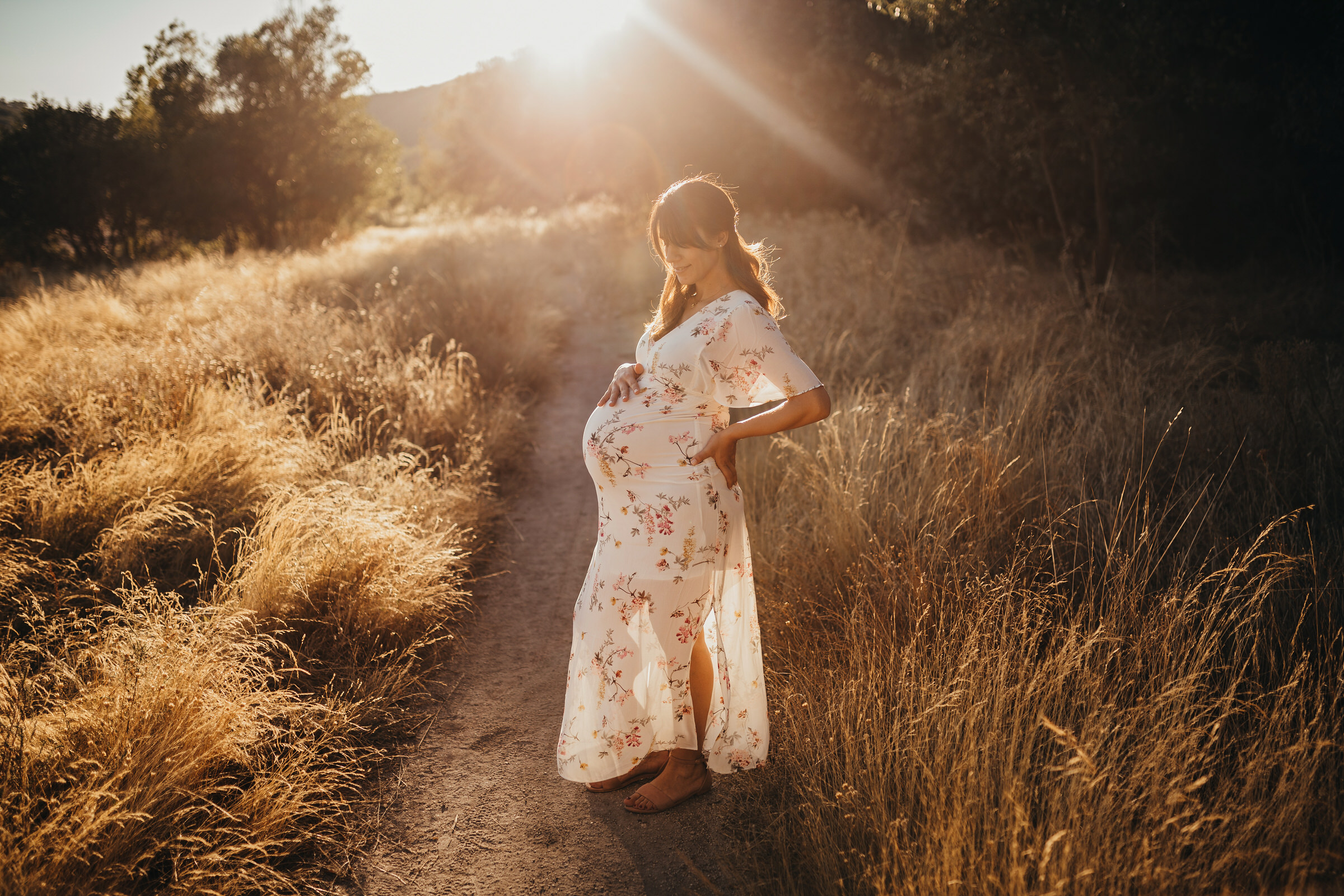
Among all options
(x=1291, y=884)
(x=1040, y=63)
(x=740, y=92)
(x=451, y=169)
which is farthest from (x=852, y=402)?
(x=451, y=169)

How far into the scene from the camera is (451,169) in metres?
41.1

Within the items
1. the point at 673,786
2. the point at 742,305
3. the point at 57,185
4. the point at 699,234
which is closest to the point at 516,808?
the point at 673,786

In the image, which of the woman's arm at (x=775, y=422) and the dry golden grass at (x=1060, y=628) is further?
the woman's arm at (x=775, y=422)

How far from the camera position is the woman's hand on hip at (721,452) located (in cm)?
220

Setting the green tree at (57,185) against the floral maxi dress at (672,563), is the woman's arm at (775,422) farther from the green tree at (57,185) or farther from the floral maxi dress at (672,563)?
the green tree at (57,185)

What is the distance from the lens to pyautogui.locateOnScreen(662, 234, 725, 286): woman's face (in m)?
2.21

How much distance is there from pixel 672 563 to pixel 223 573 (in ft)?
8.52

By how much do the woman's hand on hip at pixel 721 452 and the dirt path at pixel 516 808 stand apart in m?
1.26

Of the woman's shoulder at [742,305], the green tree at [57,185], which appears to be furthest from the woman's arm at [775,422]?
the green tree at [57,185]

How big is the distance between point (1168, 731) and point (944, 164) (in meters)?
13.9

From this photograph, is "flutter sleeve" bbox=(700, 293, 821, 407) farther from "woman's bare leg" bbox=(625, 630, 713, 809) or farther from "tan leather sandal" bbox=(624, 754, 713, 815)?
"tan leather sandal" bbox=(624, 754, 713, 815)

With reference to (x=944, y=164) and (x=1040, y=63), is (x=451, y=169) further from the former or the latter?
(x=1040, y=63)

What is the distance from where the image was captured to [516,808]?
2.53 m

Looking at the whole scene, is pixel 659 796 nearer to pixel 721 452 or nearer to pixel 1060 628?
pixel 721 452
